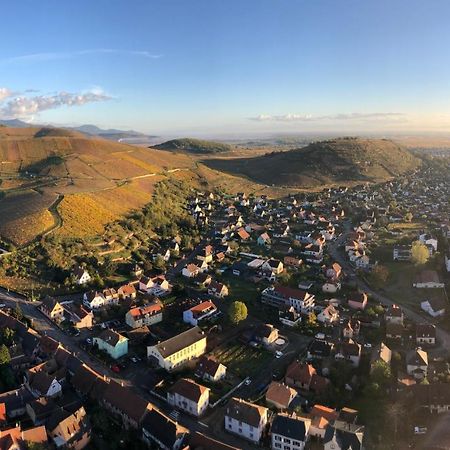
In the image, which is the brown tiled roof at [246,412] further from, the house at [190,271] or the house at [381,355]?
the house at [190,271]

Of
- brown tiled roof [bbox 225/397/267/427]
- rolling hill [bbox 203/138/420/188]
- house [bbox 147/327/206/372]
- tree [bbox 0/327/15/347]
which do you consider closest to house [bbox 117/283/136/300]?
tree [bbox 0/327/15/347]

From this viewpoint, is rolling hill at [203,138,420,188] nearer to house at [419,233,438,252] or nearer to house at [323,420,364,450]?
house at [419,233,438,252]

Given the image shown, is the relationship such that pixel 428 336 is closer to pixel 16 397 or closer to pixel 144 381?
pixel 144 381

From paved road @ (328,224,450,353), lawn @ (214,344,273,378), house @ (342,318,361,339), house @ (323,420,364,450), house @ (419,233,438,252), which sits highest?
house @ (419,233,438,252)

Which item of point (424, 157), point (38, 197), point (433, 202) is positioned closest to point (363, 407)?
point (38, 197)

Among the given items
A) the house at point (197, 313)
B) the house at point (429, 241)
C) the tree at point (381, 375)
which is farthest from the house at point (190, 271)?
the house at point (429, 241)

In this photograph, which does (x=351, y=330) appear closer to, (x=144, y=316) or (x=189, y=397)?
(x=189, y=397)
